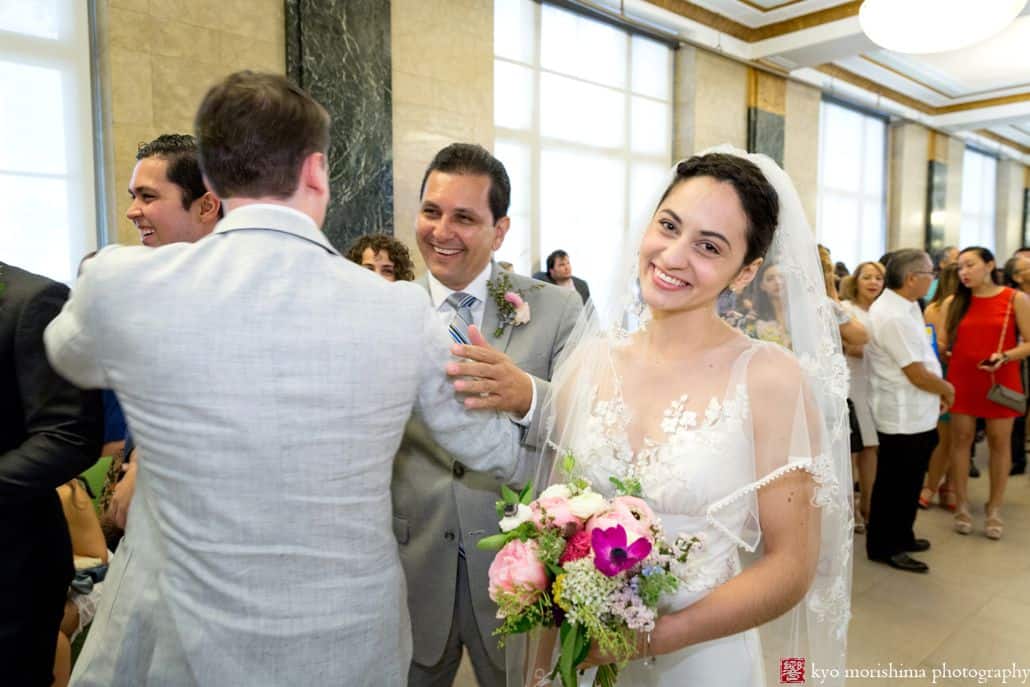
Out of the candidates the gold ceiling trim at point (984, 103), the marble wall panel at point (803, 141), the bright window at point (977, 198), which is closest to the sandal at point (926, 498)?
the marble wall panel at point (803, 141)

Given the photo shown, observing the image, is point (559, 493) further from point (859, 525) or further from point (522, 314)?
point (859, 525)

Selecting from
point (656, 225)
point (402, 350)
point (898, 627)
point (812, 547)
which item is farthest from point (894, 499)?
point (402, 350)

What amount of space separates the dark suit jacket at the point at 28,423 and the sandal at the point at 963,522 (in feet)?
17.3

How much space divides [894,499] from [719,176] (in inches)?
136

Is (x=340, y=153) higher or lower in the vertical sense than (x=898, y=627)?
higher

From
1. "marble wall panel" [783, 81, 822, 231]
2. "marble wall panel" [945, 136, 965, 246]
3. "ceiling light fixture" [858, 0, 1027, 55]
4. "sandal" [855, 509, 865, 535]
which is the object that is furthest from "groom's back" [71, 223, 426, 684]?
"marble wall panel" [945, 136, 965, 246]

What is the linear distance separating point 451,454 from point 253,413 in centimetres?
55

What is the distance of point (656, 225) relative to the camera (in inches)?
64.2

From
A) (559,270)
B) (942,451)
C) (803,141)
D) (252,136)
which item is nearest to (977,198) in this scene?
(803,141)

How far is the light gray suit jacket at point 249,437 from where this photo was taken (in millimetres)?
1091

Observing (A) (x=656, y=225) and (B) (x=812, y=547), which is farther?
(A) (x=656, y=225)

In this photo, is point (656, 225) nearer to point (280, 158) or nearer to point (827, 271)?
point (280, 158)

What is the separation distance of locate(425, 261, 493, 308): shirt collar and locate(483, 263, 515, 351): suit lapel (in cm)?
2

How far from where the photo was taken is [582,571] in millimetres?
1164
